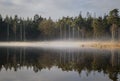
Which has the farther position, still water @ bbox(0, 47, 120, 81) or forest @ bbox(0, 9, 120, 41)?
forest @ bbox(0, 9, 120, 41)

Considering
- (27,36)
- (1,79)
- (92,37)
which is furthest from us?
(27,36)

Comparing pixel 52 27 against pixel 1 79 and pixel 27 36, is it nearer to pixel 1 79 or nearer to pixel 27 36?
pixel 27 36

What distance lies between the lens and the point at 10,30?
16225 centimetres

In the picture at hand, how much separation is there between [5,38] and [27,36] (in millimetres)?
14916

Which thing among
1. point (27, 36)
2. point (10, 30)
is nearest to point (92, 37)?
point (27, 36)

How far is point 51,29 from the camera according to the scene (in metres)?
168

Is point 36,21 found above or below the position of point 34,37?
above

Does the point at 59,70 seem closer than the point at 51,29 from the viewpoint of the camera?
Yes

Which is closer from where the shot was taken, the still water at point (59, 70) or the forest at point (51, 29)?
the still water at point (59, 70)

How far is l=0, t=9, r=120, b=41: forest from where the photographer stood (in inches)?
5877

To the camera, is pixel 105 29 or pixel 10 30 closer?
pixel 105 29

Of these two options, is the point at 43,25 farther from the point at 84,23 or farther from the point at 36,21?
the point at 84,23

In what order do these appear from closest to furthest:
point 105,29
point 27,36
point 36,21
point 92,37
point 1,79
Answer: point 1,79 < point 105,29 < point 92,37 < point 27,36 < point 36,21

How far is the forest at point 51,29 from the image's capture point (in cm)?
14927
